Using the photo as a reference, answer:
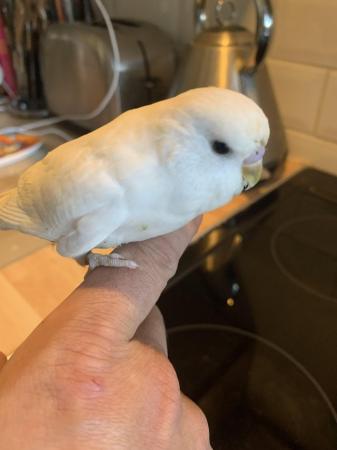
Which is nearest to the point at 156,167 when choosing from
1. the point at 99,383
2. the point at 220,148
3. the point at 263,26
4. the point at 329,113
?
the point at 220,148

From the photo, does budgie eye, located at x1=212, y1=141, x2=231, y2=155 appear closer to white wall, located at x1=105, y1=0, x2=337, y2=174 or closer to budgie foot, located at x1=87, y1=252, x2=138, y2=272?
budgie foot, located at x1=87, y1=252, x2=138, y2=272

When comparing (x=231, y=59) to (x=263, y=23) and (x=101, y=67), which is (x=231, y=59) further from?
(x=101, y=67)

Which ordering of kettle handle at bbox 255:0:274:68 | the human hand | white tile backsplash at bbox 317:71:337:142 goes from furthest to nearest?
white tile backsplash at bbox 317:71:337:142
kettle handle at bbox 255:0:274:68
the human hand

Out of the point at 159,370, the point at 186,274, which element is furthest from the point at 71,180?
the point at 186,274

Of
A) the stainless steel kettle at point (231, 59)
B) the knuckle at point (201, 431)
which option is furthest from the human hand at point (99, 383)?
the stainless steel kettle at point (231, 59)

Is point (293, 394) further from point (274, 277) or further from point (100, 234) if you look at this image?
→ point (100, 234)

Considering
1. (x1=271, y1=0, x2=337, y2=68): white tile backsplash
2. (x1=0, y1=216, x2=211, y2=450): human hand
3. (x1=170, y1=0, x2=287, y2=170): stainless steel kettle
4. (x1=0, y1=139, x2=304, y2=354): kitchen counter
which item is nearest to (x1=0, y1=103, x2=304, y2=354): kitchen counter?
(x1=0, y1=139, x2=304, y2=354): kitchen counter
